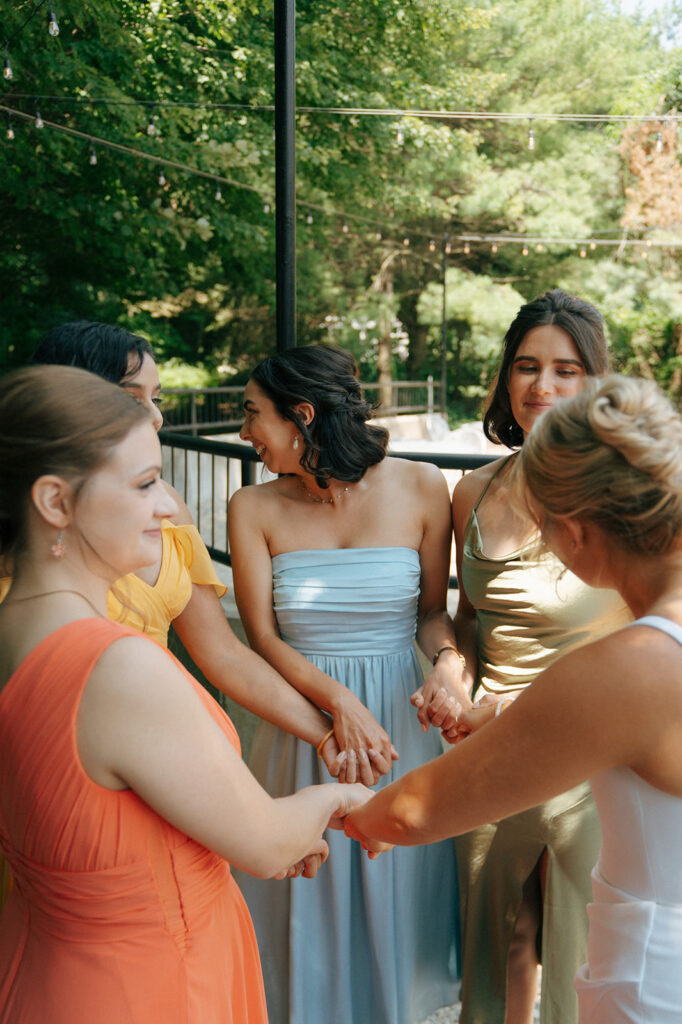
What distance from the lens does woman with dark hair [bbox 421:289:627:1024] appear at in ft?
6.98

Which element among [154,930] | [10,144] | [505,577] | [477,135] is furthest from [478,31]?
[154,930]

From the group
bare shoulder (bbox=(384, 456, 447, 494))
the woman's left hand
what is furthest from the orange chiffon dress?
bare shoulder (bbox=(384, 456, 447, 494))

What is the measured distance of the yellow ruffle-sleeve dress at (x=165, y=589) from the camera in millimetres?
1874

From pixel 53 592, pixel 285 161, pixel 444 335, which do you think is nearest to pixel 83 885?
pixel 53 592

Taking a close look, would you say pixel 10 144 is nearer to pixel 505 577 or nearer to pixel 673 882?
pixel 505 577

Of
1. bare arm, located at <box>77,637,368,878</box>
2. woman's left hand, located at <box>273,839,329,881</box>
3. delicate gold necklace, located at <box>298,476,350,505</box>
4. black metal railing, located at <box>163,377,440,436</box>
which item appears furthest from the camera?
black metal railing, located at <box>163,377,440,436</box>

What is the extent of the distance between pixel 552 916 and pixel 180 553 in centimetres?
126

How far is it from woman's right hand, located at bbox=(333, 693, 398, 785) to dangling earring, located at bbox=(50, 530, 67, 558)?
3.95 feet

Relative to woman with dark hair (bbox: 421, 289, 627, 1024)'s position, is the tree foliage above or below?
above

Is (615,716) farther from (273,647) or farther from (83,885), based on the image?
Result: (273,647)

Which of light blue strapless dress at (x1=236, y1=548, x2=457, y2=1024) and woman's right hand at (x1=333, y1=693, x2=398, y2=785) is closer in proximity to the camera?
woman's right hand at (x1=333, y1=693, x2=398, y2=785)

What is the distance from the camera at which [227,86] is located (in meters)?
11.8

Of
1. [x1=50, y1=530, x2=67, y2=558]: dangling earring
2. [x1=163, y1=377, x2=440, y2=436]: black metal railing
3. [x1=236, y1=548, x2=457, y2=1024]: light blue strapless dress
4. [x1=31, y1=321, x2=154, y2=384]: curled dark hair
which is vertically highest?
[x1=31, y1=321, x2=154, y2=384]: curled dark hair

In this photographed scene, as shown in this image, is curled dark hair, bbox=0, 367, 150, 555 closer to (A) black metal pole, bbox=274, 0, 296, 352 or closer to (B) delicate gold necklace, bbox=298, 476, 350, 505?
(B) delicate gold necklace, bbox=298, 476, 350, 505
